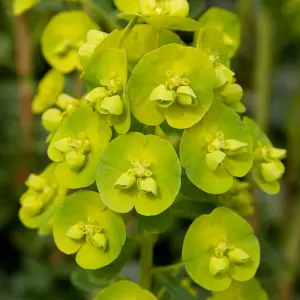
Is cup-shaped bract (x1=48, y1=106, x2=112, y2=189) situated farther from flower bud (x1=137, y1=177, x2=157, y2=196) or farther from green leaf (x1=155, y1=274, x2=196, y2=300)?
green leaf (x1=155, y1=274, x2=196, y2=300)

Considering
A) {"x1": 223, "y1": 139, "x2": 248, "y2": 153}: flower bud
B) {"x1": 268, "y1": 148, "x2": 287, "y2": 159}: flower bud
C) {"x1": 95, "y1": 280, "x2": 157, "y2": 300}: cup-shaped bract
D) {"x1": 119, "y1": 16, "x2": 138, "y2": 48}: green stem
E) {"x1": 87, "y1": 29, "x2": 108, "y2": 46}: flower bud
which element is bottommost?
{"x1": 95, "y1": 280, "x2": 157, "y2": 300}: cup-shaped bract

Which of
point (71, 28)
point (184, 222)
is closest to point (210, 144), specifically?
point (71, 28)

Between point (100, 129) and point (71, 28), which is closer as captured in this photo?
point (100, 129)

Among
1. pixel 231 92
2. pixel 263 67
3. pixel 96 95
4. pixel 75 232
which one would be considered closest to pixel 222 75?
pixel 231 92

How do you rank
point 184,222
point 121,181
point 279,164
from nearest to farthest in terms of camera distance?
point 121,181 → point 279,164 → point 184,222

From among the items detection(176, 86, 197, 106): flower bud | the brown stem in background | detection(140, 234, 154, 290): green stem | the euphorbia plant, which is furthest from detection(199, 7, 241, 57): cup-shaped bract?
the brown stem in background

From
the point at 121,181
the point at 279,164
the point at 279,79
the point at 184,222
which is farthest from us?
the point at 279,79

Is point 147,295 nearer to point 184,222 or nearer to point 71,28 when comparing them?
point 71,28
